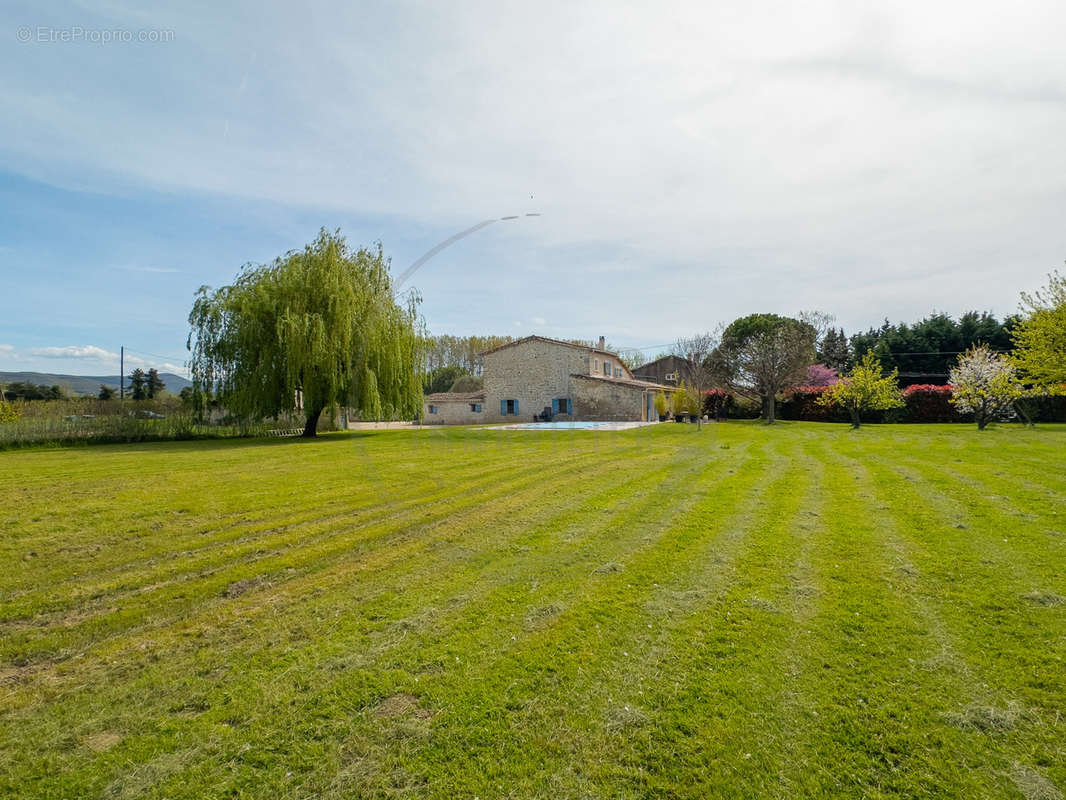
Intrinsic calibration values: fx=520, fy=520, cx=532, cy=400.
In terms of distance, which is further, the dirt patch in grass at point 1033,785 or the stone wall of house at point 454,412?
the stone wall of house at point 454,412

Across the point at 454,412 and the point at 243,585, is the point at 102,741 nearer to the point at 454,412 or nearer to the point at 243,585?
the point at 243,585

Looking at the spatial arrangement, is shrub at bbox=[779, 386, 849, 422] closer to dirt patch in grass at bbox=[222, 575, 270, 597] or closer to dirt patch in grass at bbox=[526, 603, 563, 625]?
dirt patch in grass at bbox=[526, 603, 563, 625]

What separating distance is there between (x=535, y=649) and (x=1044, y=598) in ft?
14.3

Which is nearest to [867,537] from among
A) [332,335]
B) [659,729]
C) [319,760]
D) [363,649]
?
[659,729]

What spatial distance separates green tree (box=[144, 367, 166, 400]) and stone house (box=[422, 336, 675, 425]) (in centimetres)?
2771

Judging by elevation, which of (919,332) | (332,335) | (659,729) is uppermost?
(919,332)

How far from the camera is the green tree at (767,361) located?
30922mm

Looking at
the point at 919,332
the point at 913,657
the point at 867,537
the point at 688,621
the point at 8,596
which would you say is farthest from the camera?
the point at 919,332

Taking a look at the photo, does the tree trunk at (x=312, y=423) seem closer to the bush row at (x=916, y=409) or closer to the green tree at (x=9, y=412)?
the green tree at (x=9, y=412)

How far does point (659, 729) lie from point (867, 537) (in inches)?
189

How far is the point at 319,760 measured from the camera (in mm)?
2623

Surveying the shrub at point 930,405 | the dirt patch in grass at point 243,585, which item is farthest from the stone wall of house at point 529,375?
the dirt patch in grass at point 243,585

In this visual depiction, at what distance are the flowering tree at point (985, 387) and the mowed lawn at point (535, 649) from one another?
18126mm

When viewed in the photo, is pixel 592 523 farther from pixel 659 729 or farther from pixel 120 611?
pixel 120 611
